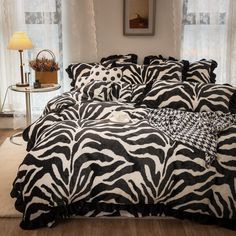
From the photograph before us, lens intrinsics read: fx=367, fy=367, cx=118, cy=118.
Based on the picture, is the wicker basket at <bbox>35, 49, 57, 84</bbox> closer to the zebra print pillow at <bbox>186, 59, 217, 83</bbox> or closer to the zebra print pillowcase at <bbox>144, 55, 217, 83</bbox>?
the zebra print pillowcase at <bbox>144, 55, 217, 83</bbox>

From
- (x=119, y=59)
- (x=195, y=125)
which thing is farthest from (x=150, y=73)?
(x=195, y=125)

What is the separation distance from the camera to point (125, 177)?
232 cm

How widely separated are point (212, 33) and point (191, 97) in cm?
113

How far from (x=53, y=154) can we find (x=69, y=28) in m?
2.12

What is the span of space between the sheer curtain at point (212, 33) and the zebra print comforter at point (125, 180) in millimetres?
1866

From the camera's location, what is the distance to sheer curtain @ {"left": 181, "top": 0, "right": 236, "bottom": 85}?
396 centimetres

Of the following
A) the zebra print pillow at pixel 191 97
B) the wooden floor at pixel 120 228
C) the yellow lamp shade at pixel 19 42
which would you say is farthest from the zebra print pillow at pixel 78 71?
the wooden floor at pixel 120 228

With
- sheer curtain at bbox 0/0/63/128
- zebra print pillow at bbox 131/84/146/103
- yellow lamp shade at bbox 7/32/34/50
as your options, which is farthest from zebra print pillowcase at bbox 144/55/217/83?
yellow lamp shade at bbox 7/32/34/50

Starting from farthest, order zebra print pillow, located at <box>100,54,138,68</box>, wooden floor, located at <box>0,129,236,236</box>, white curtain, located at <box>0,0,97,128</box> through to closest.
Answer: white curtain, located at <box>0,0,97,128</box> < zebra print pillow, located at <box>100,54,138,68</box> < wooden floor, located at <box>0,129,236,236</box>

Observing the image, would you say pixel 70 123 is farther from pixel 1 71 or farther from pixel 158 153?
pixel 1 71

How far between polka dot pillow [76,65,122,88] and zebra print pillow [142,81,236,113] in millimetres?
449

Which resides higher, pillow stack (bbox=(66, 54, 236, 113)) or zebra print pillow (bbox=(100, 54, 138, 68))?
zebra print pillow (bbox=(100, 54, 138, 68))

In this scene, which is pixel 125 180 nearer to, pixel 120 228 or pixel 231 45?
pixel 120 228

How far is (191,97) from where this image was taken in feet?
10.7
